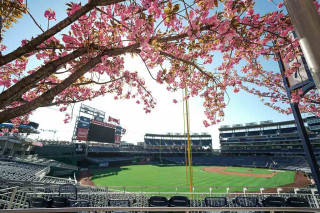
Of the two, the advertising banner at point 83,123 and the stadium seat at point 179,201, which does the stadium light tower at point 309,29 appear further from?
the advertising banner at point 83,123

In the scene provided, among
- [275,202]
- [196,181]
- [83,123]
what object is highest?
[83,123]

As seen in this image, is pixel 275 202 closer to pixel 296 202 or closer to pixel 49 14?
pixel 296 202

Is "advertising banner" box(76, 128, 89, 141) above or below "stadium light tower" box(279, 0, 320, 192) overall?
above

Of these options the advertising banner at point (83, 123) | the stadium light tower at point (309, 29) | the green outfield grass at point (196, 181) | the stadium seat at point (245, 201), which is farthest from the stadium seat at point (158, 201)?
the advertising banner at point (83, 123)

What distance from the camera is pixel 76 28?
323 centimetres

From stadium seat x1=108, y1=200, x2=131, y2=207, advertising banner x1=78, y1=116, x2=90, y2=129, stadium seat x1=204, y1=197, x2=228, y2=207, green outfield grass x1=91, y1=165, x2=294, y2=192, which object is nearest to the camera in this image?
stadium seat x1=108, y1=200, x2=131, y2=207

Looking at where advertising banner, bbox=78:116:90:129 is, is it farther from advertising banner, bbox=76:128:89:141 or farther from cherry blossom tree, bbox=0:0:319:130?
cherry blossom tree, bbox=0:0:319:130

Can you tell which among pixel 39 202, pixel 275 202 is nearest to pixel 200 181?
pixel 275 202

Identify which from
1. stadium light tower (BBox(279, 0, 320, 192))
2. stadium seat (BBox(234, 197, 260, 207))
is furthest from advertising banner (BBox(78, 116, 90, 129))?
stadium light tower (BBox(279, 0, 320, 192))

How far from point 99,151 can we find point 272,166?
137ft

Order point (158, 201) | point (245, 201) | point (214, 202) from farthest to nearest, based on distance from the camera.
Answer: point (245, 201) → point (214, 202) → point (158, 201)

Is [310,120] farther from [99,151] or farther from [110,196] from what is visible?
[99,151]

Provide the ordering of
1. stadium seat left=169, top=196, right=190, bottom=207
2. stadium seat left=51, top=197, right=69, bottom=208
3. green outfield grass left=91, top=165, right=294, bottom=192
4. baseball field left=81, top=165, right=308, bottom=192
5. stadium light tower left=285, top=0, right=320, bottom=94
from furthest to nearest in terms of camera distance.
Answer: baseball field left=81, top=165, right=308, bottom=192, green outfield grass left=91, top=165, right=294, bottom=192, stadium seat left=169, top=196, right=190, bottom=207, stadium seat left=51, top=197, right=69, bottom=208, stadium light tower left=285, top=0, right=320, bottom=94

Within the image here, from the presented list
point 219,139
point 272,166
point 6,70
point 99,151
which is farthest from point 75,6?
point 219,139
